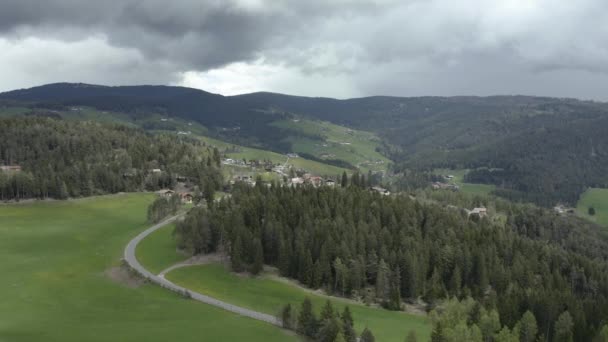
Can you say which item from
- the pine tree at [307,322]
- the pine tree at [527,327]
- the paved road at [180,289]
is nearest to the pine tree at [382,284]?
the paved road at [180,289]

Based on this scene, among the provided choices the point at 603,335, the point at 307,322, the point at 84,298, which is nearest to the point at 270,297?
the point at 307,322

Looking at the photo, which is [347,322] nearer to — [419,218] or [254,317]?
[254,317]

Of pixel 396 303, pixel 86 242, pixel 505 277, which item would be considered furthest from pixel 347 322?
pixel 86 242

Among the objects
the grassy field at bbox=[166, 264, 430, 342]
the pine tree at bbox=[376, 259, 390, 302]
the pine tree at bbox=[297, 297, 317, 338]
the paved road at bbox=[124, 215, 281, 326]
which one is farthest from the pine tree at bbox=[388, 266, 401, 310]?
the pine tree at bbox=[297, 297, 317, 338]

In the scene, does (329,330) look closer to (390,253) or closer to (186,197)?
(390,253)

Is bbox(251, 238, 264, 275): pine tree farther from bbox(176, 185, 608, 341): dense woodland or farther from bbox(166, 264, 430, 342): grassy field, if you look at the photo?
bbox(166, 264, 430, 342): grassy field

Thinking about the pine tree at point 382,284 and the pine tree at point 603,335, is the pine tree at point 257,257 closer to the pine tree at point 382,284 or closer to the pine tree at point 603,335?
the pine tree at point 382,284
